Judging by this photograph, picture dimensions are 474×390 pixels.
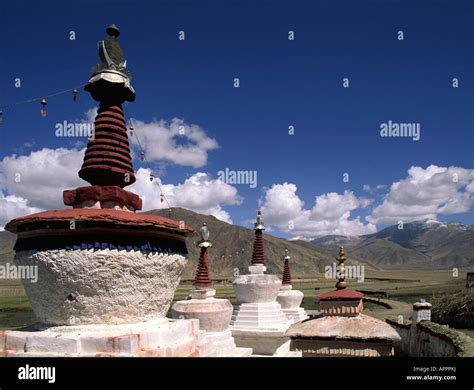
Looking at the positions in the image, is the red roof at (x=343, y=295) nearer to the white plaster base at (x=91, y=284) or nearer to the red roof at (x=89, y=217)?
the white plaster base at (x=91, y=284)

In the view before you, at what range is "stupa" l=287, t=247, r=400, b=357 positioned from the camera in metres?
13.2

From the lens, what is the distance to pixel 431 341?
1503 centimetres

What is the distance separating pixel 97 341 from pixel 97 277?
1.10 metres

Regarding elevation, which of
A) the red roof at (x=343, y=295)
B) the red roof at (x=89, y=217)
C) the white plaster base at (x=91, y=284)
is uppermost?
the red roof at (x=89, y=217)

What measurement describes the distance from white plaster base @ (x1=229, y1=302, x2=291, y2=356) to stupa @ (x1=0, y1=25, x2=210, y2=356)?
10.8 metres

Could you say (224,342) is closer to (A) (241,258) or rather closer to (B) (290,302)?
(B) (290,302)

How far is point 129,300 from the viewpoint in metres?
7.58

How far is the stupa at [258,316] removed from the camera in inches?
725

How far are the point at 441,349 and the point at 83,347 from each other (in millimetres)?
12147

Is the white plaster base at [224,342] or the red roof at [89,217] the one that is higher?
the red roof at [89,217]

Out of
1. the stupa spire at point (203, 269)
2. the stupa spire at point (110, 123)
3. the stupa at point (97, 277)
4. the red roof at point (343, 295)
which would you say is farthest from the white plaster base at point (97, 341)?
the stupa spire at point (203, 269)
